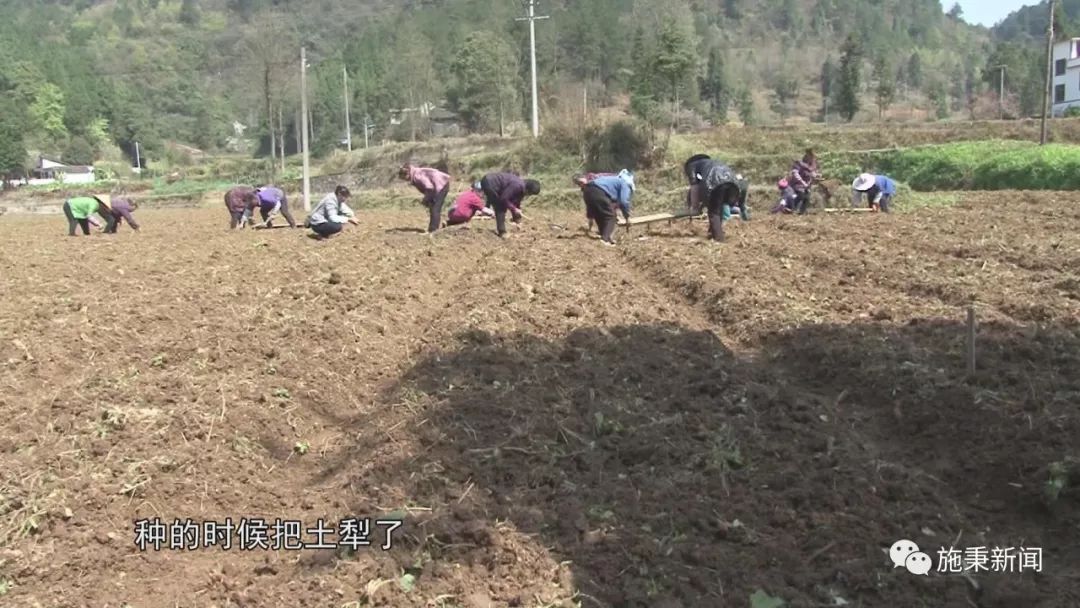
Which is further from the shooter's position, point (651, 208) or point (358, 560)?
point (651, 208)

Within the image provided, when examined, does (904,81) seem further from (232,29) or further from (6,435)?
(6,435)

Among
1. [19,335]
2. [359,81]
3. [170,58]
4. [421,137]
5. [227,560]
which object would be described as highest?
[170,58]

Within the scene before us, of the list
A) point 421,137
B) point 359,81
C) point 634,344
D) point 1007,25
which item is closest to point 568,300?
point 634,344

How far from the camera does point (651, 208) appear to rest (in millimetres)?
22625

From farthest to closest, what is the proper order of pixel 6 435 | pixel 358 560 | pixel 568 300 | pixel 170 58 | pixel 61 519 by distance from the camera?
pixel 170 58 < pixel 568 300 < pixel 6 435 < pixel 61 519 < pixel 358 560

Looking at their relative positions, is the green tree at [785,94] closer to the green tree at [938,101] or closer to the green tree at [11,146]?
the green tree at [938,101]

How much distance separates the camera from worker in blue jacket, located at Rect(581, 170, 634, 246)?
11.6 metres

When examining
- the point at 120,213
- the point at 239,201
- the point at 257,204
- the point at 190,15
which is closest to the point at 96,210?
the point at 120,213

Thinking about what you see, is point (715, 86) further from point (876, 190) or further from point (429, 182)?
point (429, 182)

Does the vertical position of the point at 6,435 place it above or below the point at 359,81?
below

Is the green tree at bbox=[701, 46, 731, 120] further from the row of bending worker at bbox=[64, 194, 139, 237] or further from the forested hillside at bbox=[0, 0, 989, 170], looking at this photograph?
the row of bending worker at bbox=[64, 194, 139, 237]

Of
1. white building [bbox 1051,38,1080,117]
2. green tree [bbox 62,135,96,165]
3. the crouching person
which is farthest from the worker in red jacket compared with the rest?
green tree [bbox 62,135,96,165]

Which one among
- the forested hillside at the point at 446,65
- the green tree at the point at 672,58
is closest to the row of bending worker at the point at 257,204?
the forested hillside at the point at 446,65

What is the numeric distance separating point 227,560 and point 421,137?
62697 millimetres
